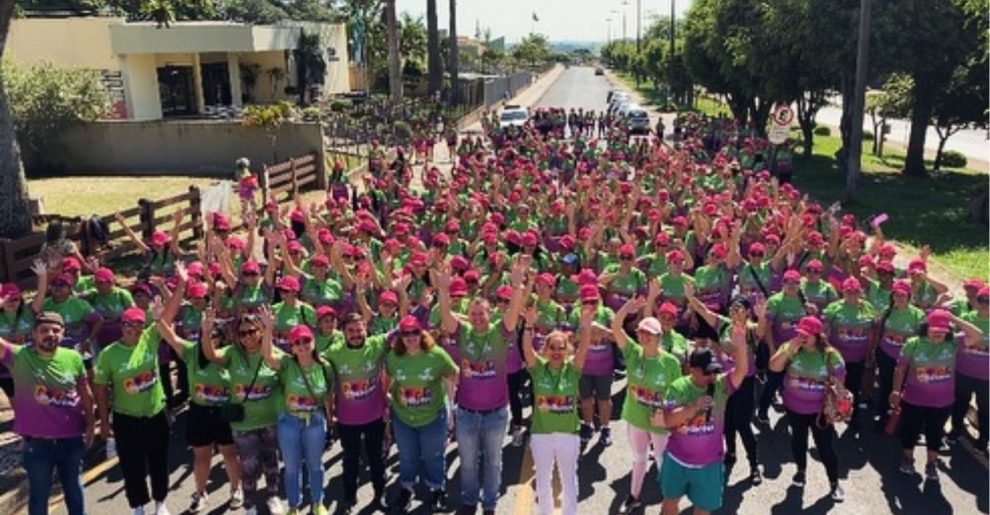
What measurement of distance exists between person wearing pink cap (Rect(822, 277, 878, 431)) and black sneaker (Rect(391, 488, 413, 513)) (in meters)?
4.08

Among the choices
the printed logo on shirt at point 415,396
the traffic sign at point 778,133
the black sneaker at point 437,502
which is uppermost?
the traffic sign at point 778,133

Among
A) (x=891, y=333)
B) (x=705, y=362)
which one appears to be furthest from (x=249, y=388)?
(x=891, y=333)

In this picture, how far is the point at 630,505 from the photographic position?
22.8 feet

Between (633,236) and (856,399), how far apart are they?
3.08m

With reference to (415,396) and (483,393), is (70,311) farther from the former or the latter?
(483,393)

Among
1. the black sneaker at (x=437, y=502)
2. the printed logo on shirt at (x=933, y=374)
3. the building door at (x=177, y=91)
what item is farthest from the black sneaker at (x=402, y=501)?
the building door at (x=177, y=91)

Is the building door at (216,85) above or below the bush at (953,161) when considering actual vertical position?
above

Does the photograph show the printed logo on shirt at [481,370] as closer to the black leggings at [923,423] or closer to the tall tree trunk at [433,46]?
the black leggings at [923,423]

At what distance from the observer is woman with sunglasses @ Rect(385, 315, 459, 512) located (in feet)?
21.1

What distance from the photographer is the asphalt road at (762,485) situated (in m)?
6.98

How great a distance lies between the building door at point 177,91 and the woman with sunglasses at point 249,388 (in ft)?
113

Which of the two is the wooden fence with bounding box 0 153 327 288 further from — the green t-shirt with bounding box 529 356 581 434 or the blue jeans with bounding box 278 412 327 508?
the green t-shirt with bounding box 529 356 581 434

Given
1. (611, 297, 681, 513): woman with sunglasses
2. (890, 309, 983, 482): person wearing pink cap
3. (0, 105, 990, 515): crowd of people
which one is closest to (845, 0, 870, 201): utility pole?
(0, 105, 990, 515): crowd of people

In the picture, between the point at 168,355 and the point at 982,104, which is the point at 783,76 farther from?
the point at 168,355
